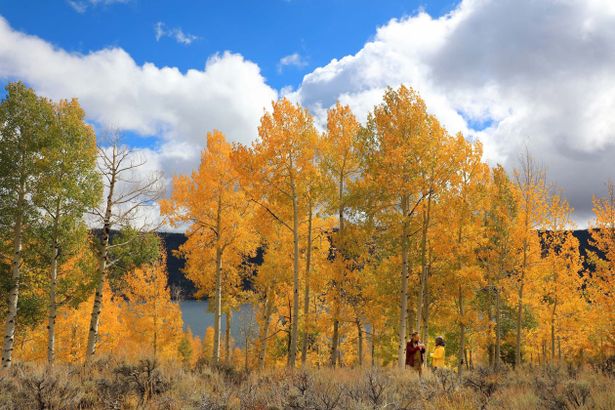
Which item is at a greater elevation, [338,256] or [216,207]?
[216,207]

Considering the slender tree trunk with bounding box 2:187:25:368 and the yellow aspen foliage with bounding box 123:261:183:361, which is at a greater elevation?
the slender tree trunk with bounding box 2:187:25:368

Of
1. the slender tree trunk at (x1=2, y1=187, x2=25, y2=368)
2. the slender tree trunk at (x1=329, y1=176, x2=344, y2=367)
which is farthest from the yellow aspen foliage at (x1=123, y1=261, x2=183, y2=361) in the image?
the slender tree trunk at (x1=329, y1=176, x2=344, y2=367)

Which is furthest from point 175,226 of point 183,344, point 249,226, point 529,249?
point 183,344

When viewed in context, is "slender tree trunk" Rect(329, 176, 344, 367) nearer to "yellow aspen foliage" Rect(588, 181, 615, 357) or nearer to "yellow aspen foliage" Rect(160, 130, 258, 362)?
"yellow aspen foliage" Rect(160, 130, 258, 362)

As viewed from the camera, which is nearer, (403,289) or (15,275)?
(403,289)

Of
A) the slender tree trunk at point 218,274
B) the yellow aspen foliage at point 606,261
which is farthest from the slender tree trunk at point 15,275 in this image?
the yellow aspen foliage at point 606,261

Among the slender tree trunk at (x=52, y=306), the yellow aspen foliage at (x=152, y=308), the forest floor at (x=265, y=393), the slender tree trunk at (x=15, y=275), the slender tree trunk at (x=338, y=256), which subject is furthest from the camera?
the yellow aspen foliage at (x=152, y=308)

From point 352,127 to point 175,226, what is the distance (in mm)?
7979

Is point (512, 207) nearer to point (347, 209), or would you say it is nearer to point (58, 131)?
point (347, 209)

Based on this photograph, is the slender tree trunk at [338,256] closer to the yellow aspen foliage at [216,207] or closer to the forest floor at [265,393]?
the yellow aspen foliage at [216,207]

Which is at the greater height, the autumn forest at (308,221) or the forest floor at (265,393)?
the autumn forest at (308,221)

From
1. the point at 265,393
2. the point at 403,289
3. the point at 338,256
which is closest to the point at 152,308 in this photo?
the point at 338,256

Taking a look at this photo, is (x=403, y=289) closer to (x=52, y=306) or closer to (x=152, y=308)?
(x=52, y=306)

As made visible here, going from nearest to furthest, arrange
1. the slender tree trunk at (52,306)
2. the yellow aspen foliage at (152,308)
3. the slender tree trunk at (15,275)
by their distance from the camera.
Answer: the slender tree trunk at (15,275) < the slender tree trunk at (52,306) < the yellow aspen foliage at (152,308)
